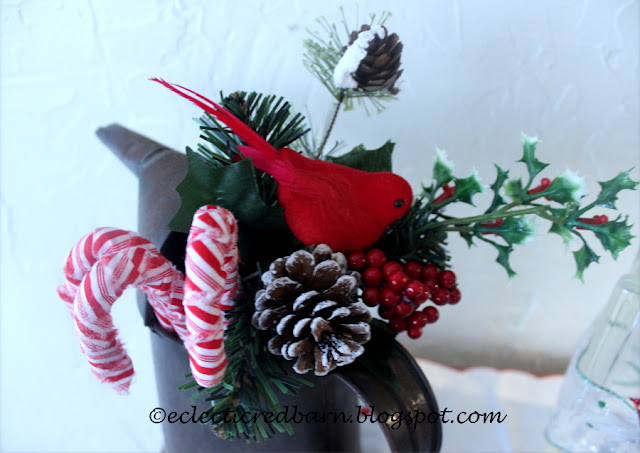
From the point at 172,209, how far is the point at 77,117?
26cm

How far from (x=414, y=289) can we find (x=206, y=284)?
0.46ft

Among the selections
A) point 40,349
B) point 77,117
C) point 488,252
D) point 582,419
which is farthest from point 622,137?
point 40,349

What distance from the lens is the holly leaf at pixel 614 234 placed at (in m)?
0.31

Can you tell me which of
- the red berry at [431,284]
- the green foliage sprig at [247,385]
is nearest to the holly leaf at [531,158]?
the red berry at [431,284]

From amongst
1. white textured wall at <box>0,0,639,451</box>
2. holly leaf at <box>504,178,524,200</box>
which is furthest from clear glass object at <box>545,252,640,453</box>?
holly leaf at <box>504,178,524,200</box>

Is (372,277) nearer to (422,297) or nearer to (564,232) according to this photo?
(422,297)

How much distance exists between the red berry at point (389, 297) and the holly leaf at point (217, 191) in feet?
0.30

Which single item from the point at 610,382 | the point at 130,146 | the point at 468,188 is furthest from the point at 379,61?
the point at 610,382

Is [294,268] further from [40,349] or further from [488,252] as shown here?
[40,349]

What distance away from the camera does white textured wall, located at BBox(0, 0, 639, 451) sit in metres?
0.45

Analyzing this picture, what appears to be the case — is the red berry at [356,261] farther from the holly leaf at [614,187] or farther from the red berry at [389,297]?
the holly leaf at [614,187]

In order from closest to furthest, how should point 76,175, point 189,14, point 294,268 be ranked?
point 294,268 → point 189,14 → point 76,175

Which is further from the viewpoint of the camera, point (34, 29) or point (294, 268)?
point (34, 29)

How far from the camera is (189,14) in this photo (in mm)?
444
